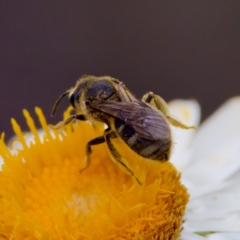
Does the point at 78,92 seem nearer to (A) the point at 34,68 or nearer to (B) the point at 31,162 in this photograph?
(B) the point at 31,162

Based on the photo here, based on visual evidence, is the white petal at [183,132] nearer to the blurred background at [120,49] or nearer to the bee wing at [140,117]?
the bee wing at [140,117]

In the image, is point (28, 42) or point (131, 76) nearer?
point (131, 76)

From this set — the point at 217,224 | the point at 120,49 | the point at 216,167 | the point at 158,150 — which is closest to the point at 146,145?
the point at 158,150

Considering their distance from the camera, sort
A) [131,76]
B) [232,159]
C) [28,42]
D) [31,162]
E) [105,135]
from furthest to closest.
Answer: [28,42]
[131,76]
[232,159]
[31,162]
[105,135]

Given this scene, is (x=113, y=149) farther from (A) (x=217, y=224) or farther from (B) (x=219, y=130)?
(B) (x=219, y=130)

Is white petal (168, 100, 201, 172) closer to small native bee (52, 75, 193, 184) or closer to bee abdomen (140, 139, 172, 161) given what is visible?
small native bee (52, 75, 193, 184)

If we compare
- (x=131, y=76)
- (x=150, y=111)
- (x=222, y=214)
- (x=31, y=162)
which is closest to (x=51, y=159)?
(x=31, y=162)

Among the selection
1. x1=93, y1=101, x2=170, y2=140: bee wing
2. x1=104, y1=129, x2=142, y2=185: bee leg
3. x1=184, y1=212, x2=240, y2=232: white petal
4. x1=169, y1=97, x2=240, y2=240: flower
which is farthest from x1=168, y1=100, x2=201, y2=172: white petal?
x1=93, y1=101, x2=170, y2=140: bee wing

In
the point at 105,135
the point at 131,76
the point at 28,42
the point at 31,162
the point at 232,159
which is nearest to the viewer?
the point at 105,135
